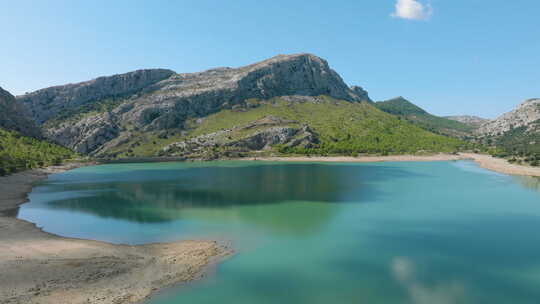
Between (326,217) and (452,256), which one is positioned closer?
(452,256)

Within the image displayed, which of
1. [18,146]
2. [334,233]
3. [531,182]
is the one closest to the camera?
[334,233]

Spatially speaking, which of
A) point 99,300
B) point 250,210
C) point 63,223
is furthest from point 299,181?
point 99,300

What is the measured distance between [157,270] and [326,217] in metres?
32.7

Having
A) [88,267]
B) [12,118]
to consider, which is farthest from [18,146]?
[88,267]

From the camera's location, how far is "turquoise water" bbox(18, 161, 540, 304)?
28.7 m

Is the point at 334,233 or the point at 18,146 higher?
the point at 18,146

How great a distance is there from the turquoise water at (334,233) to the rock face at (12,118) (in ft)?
396

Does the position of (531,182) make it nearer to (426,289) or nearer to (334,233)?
(334,233)

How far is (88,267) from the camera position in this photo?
32.1 meters

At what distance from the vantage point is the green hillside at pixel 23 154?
10794cm

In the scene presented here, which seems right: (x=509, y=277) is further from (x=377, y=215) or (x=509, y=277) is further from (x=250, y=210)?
(x=250, y=210)

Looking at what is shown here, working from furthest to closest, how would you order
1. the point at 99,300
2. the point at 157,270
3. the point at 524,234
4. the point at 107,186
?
the point at 107,186, the point at 524,234, the point at 157,270, the point at 99,300

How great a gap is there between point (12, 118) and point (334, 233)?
214028mm

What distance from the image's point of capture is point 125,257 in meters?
35.3
